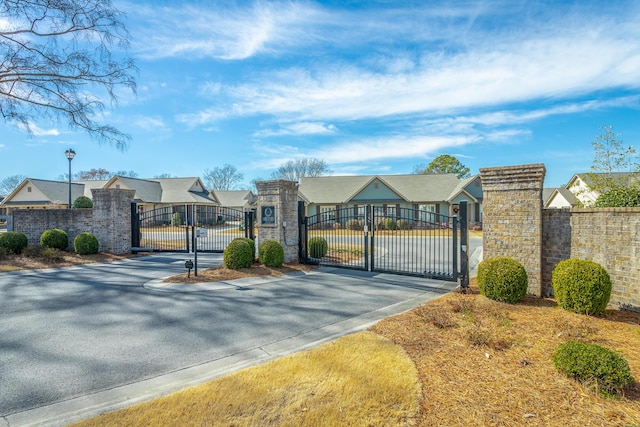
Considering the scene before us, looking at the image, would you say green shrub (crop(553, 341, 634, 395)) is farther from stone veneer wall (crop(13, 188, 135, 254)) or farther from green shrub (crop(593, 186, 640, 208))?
stone veneer wall (crop(13, 188, 135, 254))

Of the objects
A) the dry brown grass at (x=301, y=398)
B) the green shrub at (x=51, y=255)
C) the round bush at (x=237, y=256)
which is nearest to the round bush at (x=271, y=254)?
the round bush at (x=237, y=256)

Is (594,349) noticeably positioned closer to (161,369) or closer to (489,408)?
(489,408)

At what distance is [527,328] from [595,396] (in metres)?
2.03

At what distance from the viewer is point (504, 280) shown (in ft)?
21.9

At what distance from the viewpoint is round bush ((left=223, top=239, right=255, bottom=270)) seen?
1025 centimetres

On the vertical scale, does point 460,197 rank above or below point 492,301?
above

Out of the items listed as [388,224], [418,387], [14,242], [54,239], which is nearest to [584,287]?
[418,387]

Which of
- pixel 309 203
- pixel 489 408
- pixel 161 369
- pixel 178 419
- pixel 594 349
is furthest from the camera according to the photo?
pixel 309 203

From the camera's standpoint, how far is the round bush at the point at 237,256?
10.2m

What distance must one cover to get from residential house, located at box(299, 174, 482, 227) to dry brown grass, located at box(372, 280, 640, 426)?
24.1 metres

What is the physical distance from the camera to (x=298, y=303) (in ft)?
23.4

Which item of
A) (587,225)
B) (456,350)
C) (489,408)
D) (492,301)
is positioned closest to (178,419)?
(489,408)

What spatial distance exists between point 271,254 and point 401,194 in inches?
904

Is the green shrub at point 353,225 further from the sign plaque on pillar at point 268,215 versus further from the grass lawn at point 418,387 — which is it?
the grass lawn at point 418,387
